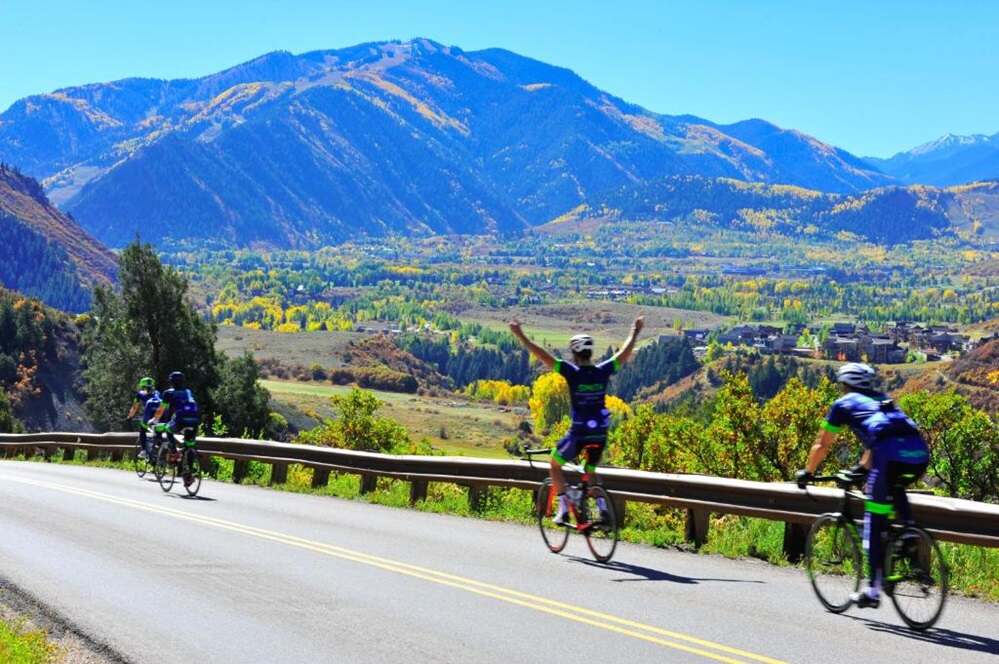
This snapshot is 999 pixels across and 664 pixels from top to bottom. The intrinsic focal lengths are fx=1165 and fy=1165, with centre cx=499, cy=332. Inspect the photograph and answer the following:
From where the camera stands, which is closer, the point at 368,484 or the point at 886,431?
the point at 886,431

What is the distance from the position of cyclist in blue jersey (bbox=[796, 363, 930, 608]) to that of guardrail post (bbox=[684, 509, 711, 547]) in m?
4.58

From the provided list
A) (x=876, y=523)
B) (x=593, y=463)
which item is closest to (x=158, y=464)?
(x=593, y=463)

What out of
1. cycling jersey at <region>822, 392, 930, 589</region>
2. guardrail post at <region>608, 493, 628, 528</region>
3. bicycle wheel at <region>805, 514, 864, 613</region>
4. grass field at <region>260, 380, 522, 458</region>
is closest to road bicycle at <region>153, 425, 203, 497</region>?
guardrail post at <region>608, 493, 628, 528</region>

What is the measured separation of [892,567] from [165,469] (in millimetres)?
17214

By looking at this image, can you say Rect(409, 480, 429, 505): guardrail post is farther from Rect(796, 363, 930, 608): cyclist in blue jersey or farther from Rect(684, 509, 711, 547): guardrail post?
Rect(796, 363, 930, 608): cyclist in blue jersey

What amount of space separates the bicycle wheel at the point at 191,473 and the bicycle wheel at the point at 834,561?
1432 centimetres

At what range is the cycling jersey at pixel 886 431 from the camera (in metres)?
9.57

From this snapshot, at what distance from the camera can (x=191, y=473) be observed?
2233cm

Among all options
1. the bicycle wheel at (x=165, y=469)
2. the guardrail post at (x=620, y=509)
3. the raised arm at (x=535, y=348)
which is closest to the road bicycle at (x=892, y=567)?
the raised arm at (x=535, y=348)

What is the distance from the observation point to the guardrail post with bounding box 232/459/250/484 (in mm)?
26003

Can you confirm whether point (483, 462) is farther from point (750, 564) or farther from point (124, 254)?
point (124, 254)

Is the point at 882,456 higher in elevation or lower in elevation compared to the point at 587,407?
lower

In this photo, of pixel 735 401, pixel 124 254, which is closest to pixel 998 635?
pixel 735 401

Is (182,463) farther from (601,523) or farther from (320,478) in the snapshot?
(601,523)
